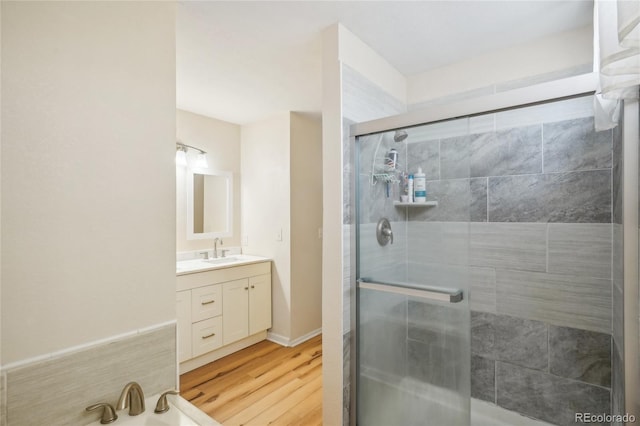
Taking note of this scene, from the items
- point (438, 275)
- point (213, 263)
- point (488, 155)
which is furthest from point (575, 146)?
point (213, 263)

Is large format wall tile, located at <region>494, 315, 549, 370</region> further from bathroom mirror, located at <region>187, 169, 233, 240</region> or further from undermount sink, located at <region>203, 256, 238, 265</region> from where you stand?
bathroom mirror, located at <region>187, 169, 233, 240</region>

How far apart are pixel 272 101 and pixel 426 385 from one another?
261cm

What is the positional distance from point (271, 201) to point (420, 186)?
2.06m

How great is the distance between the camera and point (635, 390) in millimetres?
1062

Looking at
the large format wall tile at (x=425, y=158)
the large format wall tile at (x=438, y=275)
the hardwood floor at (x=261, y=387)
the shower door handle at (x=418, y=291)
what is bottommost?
the hardwood floor at (x=261, y=387)

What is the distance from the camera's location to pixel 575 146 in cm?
179

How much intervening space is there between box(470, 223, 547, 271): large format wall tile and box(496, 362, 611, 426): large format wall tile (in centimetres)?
64

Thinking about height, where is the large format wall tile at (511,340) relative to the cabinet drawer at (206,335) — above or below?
above

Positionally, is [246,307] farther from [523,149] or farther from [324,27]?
[523,149]

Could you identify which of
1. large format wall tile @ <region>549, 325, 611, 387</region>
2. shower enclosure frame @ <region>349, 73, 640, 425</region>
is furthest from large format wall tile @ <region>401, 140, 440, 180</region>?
large format wall tile @ <region>549, 325, 611, 387</region>

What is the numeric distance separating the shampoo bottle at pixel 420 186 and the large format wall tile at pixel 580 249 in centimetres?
81

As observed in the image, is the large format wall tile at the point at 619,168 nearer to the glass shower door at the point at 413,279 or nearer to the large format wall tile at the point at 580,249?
the large format wall tile at the point at 580,249

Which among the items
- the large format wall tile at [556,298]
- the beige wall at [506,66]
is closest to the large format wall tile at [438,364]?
the large format wall tile at [556,298]

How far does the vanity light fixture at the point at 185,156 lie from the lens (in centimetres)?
315
